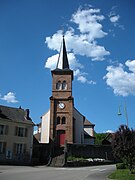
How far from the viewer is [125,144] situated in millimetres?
17344

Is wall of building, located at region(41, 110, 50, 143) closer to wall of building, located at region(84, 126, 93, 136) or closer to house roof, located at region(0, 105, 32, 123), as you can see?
house roof, located at region(0, 105, 32, 123)

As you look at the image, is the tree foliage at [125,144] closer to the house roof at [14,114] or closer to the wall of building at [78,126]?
the house roof at [14,114]

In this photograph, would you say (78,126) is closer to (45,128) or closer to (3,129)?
(45,128)

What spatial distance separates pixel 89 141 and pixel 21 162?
23.3 m

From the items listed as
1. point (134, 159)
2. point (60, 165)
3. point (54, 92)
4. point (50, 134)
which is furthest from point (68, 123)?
point (134, 159)

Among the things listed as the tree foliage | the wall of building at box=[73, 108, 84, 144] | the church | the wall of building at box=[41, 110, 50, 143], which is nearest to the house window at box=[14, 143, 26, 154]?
the church

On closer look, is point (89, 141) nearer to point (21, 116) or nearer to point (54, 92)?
point (54, 92)

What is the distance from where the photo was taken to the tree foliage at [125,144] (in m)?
17.3

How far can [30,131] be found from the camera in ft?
115

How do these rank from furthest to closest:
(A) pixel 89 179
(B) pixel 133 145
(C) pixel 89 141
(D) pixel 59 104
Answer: (C) pixel 89 141 → (D) pixel 59 104 → (B) pixel 133 145 → (A) pixel 89 179

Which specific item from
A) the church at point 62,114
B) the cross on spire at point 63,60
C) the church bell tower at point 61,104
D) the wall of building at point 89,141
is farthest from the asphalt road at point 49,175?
the wall of building at point 89,141

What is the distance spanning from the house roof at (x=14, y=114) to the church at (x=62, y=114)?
5145 millimetres

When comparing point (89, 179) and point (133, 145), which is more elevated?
point (133, 145)

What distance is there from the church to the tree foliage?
1969 cm
